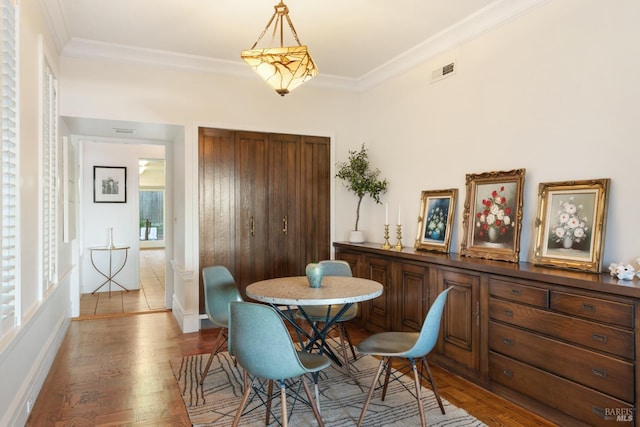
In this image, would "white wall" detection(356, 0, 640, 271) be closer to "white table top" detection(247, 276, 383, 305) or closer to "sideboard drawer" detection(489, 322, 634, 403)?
"sideboard drawer" detection(489, 322, 634, 403)

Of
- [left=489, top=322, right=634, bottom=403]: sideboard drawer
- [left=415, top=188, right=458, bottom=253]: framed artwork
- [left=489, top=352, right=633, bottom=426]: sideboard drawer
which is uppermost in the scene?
[left=415, top=188, right=458, bottom=253]: framed artwork

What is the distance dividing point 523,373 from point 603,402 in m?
0.52

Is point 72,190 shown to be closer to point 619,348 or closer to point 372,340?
point 372,340

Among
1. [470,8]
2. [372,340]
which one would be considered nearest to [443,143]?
[470,8]

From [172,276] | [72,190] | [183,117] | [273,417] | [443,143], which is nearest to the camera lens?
[273,417]

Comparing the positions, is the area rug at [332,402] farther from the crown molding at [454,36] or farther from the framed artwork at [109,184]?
the framed artwork at [109,184]

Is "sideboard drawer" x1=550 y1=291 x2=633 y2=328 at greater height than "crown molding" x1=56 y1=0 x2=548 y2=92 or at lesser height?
lesser

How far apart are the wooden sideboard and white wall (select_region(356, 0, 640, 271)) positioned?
1.49 ft

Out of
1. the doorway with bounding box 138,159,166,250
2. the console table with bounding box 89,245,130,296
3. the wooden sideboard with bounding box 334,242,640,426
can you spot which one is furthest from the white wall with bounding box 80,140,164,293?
the doorway with bounding box 138,159,166,250

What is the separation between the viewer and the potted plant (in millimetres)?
4906

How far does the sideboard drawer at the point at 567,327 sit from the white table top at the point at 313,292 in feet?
2.88

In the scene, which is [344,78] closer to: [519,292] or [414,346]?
[519,292]

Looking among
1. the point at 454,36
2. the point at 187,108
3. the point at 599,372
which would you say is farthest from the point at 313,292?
the point at 187,108

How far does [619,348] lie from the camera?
2193 mm
